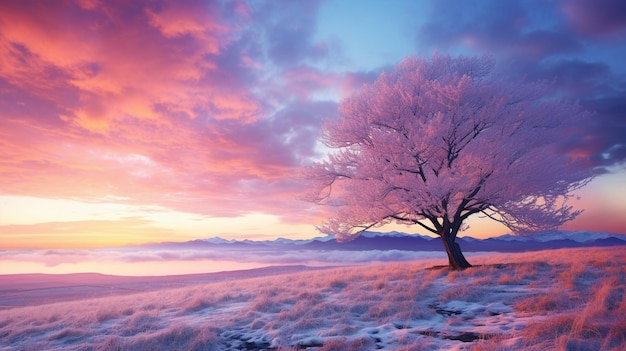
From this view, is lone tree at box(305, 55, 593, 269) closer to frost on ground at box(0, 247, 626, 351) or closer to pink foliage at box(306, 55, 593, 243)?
pink foliage at box(306, 55, 593, 243)

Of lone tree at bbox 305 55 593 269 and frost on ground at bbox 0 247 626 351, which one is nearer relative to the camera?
frost on ground at bbox 0 247 626 351

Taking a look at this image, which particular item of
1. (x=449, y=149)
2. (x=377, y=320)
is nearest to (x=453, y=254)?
(x=449, y=149)

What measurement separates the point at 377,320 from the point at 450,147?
10.3 metres

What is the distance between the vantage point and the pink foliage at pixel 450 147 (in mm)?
15602

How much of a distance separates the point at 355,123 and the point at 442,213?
18.3 feet

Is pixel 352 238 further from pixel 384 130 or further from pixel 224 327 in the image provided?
pixel 224 327

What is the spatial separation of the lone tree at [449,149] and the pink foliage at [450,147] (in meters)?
0.04

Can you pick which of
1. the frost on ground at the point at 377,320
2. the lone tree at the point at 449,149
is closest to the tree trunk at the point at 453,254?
the lone tree at the point at 449,149

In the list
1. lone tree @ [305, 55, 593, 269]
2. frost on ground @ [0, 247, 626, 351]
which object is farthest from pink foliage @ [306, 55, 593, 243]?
frost on ground @ [0, 247, 626, 351]

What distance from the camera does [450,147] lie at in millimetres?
17188

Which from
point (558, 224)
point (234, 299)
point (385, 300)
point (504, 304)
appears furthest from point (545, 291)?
point (234, 299)

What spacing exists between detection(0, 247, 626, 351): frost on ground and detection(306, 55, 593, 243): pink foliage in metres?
3.46

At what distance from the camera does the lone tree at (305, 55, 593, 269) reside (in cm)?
1561

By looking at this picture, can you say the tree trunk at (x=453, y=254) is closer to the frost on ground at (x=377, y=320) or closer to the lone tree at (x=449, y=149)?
the lone tree at (x=449, y=149)
